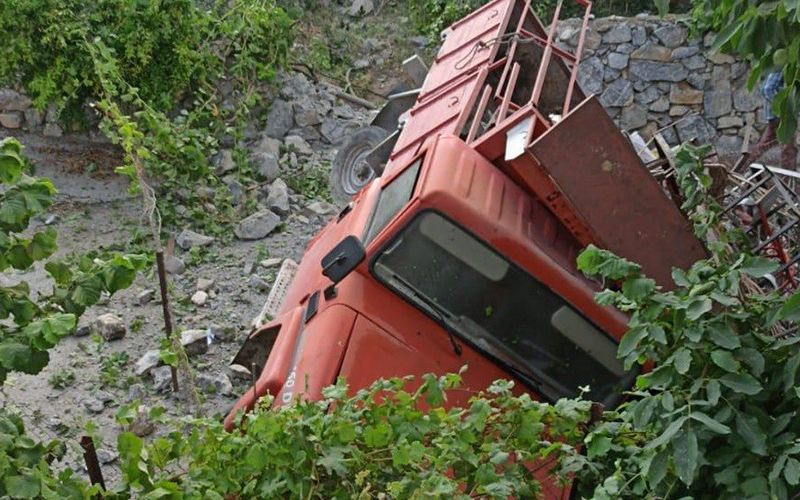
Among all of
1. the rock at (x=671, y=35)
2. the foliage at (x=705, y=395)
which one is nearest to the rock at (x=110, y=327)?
the foliage at (x=705, y=395)

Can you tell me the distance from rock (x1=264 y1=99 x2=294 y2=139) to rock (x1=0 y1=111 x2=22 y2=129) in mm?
2218

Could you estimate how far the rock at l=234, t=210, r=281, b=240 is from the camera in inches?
333

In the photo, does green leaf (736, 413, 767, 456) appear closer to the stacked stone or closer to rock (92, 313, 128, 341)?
rock (92, 313, 128, 341)

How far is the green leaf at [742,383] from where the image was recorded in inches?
126

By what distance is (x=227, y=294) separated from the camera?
7668 millimetres

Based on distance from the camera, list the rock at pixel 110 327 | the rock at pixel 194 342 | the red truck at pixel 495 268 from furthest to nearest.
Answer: the rock at pixel 110 327 → the rock at pixel 194 342 → the red truck at pixel 495 268

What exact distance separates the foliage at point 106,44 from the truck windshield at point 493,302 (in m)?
4.65

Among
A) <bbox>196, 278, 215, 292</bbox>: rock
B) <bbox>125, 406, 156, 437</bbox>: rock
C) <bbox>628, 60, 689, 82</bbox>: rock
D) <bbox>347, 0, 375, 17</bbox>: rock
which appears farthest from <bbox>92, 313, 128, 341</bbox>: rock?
<bbox>347, 0, 375, 17</bbox>: rock

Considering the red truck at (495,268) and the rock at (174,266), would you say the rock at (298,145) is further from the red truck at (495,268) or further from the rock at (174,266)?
the red truck at (495,268)

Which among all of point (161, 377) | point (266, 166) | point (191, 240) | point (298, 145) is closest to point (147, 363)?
point (161, 377)

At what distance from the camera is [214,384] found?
650cm

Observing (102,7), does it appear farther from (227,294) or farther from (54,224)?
(227,294)

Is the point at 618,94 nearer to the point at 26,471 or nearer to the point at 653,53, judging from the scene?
the point at 653,53

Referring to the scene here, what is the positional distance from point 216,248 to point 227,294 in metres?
0.76
